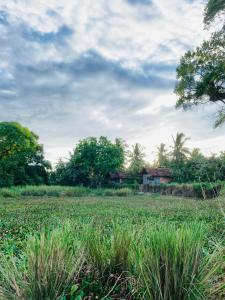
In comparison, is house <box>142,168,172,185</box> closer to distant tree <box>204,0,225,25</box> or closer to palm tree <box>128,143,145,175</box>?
palm tree <box>128,143,145,175</box>

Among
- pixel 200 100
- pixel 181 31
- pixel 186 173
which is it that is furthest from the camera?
pixel 186 173

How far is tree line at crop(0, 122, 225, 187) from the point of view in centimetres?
3522

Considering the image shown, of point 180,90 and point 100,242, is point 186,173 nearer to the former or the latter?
point 180,90


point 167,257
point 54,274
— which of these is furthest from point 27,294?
point 167,257

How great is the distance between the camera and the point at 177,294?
2.26m

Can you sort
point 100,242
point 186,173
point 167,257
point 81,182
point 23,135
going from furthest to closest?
point 81,182, point 186,173, point 23,135, point 100,242, point 167,257

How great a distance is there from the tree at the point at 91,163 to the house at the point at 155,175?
16.2 ft

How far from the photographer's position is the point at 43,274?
2277 millimetres

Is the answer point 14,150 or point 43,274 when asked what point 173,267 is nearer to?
point 43,274

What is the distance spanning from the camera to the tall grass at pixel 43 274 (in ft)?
7.50

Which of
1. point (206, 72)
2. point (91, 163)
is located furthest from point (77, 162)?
point (206, 72)

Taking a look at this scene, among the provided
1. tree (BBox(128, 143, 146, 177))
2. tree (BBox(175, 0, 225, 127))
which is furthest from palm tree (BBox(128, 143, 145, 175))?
tree (BBox(175, 0, 225, 127))

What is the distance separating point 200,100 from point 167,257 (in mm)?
19352

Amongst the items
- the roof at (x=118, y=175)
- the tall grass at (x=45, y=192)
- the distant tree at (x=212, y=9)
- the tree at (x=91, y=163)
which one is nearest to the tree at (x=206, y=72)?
the distant tree at (x=212, y=9)
